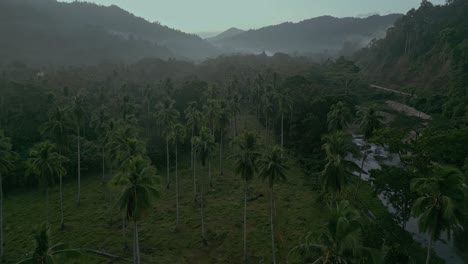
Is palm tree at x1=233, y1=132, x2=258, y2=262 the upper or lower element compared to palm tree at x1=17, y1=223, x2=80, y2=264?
upper

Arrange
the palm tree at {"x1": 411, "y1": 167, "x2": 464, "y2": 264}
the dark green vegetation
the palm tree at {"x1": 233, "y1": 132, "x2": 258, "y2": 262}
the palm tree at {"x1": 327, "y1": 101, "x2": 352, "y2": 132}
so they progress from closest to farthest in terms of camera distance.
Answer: the palm tree at {"x1": 411, "y1": 167, "x2": 464, "y2": 264} → the dark green vegetation → the palm tree at {"x1": 233, "y1": 132, "x2": 258, "y2": 262} → the palm tree at {"x1": 327, "y1": 101, "x2": 352, "y2": 132}

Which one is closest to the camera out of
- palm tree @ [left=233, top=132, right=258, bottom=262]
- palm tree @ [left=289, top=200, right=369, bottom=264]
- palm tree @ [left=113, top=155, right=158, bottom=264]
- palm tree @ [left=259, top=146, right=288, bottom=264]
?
palm tree @ [left=289, top=200, right=369, bottom=264]

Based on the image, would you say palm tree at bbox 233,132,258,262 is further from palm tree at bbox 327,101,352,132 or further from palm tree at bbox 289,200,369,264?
palm tree at bbox 327,101,352,132

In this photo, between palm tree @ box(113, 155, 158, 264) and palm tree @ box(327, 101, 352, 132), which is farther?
palm tree @ box(327, 101, 352, 132)

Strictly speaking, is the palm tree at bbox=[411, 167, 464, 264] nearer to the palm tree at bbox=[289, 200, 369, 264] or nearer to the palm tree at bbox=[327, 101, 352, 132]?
the palm tree at bbox=[289, 200, 369, 264]

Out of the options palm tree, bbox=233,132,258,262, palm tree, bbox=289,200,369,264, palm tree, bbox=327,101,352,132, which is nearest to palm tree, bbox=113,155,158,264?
palm tree, bbox=233,132,258,262
